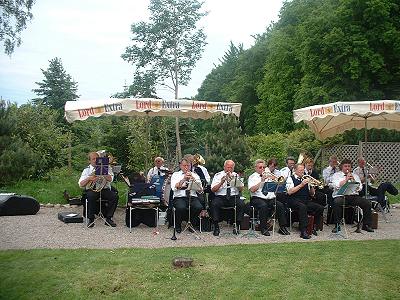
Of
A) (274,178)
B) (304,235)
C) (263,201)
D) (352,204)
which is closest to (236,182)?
(263,201)

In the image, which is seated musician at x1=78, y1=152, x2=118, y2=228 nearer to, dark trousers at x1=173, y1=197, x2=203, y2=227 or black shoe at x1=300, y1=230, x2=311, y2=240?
dark trousers at x1=173, y1=197, x2=203, y2=227

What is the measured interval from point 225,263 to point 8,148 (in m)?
6.05

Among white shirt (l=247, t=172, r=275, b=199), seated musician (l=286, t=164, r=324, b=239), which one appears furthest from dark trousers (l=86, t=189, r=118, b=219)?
seated musician (l=286, t=164, r=324, b=239)

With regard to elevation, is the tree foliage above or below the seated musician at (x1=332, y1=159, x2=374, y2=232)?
above

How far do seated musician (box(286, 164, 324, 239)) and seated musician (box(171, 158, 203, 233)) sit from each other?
179 cm

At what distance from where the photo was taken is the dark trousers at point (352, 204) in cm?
909

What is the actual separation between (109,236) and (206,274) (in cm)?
289

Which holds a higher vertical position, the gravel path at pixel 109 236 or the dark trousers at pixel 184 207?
the dark trousers at pixel 184 207

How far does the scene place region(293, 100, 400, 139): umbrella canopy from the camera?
9.41m

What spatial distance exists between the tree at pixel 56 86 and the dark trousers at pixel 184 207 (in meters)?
24.7

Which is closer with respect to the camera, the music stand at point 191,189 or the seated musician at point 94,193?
the music stand at point 191,189

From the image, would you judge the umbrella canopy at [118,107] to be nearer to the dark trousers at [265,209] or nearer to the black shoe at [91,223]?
the black shoe at [91,223]

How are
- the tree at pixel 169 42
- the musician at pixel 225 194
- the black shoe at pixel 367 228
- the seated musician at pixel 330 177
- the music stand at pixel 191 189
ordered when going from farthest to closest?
the tree at pixel 169 42
the seated musician at pixel 330 177
the black shoe at pixel 367 228
the musician at pixel 225 194
the music stand at pixel 191 189

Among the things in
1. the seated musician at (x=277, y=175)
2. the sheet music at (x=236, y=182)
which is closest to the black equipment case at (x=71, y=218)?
the sheet music at (x=236, y=182)
